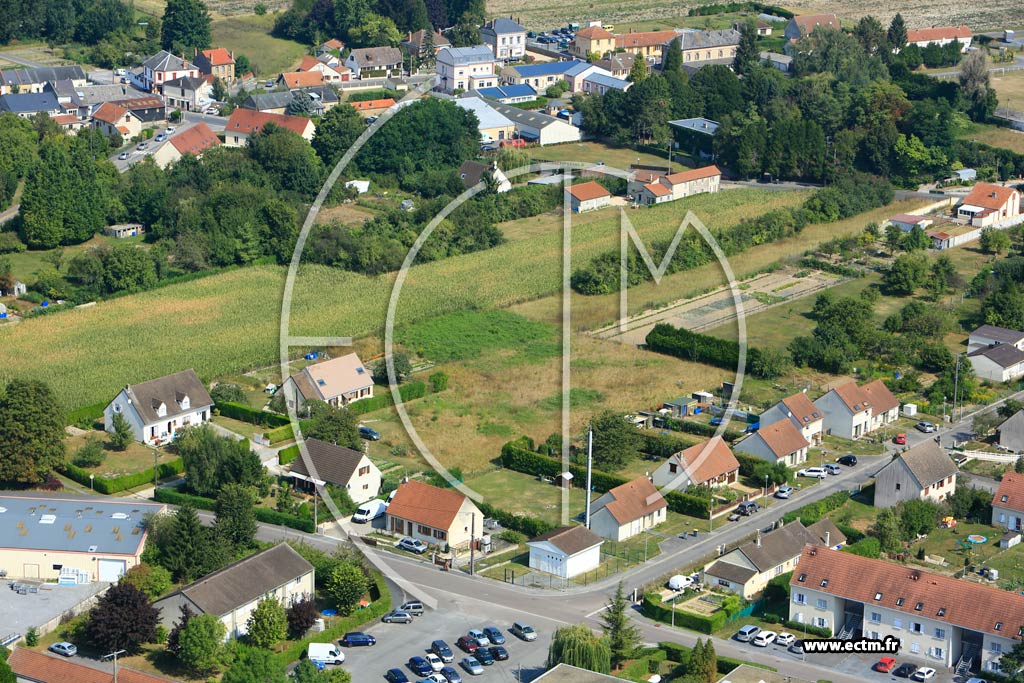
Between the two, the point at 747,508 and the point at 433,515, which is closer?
the point at 433,515

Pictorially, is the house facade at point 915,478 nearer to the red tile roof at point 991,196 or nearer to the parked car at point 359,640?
the parked car at point 359,640

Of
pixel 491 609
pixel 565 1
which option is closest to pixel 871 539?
pixel 491 609

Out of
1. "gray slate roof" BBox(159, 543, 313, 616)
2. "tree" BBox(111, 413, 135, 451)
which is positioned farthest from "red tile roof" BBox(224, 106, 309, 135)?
"gray slate roof" BBox(159, 543, 313, 616)

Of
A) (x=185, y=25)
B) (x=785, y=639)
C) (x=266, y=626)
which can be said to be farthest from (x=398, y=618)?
(x=185, y=25)

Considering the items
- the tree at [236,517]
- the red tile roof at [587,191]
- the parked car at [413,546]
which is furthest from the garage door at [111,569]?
the red tile roof at [587,191]

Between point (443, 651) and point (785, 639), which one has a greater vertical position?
point (443, 651)

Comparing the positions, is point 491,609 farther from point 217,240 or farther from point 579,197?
point 579,197

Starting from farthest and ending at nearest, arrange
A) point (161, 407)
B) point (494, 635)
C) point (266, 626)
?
point (161, 407) < point (494, 635) < point (266, 626)

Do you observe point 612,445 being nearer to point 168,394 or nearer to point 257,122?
point 168,394

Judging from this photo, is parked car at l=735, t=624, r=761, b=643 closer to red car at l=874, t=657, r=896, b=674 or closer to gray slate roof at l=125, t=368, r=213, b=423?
red car at l=874, t=657, r=896, b=674
